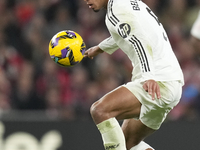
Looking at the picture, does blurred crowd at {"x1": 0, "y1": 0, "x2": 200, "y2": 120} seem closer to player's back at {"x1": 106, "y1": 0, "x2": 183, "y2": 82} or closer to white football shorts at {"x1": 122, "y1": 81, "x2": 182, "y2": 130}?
white football shorts at {"x1": 122, "y1": 81, "x2": 182, "y2": 130}

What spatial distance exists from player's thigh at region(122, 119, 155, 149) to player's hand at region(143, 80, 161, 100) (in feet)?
2.73

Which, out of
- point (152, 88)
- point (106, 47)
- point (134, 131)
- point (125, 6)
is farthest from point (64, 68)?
point (152, 88)

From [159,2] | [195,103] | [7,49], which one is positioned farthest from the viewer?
[159,2]

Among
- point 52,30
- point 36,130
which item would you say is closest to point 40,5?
point 52,30

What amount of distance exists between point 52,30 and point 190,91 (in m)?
2.99

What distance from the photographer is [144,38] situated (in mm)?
3984

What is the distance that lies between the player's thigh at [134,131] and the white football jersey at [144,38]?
2.05 ft

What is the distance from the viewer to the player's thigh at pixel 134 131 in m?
4.56

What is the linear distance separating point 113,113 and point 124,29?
0.76 metres

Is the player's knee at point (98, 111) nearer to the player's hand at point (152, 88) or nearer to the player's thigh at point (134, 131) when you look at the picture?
the player's hand at point (152, 88)

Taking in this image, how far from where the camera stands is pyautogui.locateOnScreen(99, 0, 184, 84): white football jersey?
3955 mm

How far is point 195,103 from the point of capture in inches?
301

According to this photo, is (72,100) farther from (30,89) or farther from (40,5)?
(40,5)

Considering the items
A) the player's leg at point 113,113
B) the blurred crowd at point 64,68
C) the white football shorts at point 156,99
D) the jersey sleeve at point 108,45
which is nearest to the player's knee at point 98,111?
the player's leg at point 113,113
